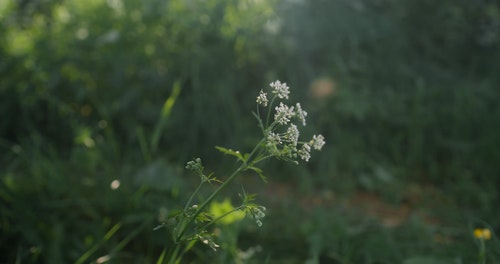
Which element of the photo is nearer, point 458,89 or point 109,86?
point 109,86

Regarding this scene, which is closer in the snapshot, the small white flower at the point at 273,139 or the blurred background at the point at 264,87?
the small white flower at the point at 273,139

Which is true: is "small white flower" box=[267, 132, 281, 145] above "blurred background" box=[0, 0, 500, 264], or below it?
below

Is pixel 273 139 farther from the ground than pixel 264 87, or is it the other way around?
pixel 264 87

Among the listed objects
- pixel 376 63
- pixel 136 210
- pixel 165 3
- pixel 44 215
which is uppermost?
pixel 376 63

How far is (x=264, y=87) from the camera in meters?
3.12

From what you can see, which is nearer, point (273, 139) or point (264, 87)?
point (273, 139)

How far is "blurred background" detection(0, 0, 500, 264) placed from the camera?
2756 millimetres

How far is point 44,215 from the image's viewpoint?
6.58 feet

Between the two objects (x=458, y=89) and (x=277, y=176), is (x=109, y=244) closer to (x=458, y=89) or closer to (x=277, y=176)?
(x=277, y=176)

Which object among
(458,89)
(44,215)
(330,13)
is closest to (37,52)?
(44,215)

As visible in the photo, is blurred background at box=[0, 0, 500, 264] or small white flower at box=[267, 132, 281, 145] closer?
small white flower at box=[267, 132, 281, 145]

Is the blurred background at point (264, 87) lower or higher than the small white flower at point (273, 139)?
higher

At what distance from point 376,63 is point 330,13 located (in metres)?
A: 0.43

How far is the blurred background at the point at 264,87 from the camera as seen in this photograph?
2.76 m
